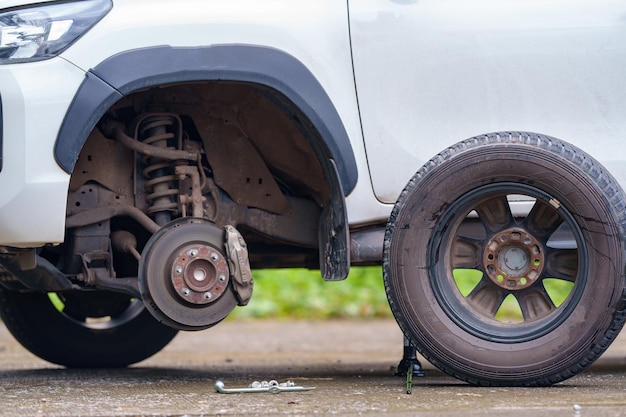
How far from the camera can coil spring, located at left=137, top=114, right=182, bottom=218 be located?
3.68 metres


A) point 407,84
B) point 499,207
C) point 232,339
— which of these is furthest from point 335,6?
point 232,339

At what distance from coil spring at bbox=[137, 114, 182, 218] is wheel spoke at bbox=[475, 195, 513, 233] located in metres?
1.14

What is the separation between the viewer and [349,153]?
3521 millimetres

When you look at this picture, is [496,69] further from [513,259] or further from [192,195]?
[192,195]

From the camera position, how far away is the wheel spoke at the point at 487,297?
346cm

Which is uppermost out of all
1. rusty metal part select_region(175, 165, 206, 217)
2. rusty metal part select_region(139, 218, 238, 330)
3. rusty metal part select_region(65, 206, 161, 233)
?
rusty metal part select_region(175, 165, 206, 217)

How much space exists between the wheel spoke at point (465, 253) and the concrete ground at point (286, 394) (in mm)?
433

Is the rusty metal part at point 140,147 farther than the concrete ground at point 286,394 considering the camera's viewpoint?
Yes

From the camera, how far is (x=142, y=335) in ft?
15.4

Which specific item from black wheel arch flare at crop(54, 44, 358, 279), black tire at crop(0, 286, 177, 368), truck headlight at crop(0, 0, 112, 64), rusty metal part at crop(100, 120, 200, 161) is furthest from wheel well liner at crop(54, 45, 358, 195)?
black tire at crop(0, 286, 177, 368)

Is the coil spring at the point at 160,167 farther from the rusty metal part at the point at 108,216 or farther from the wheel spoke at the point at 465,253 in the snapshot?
the wheel spoke at the point at 465,253

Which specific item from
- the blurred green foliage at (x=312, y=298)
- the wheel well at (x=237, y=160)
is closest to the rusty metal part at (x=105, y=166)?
the wheel well at (x=237, y=160)

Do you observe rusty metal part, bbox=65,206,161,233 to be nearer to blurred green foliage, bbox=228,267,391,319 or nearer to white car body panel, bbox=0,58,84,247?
white car body panel, bbox=0,58,84,247

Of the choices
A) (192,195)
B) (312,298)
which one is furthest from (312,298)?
(192,195)
